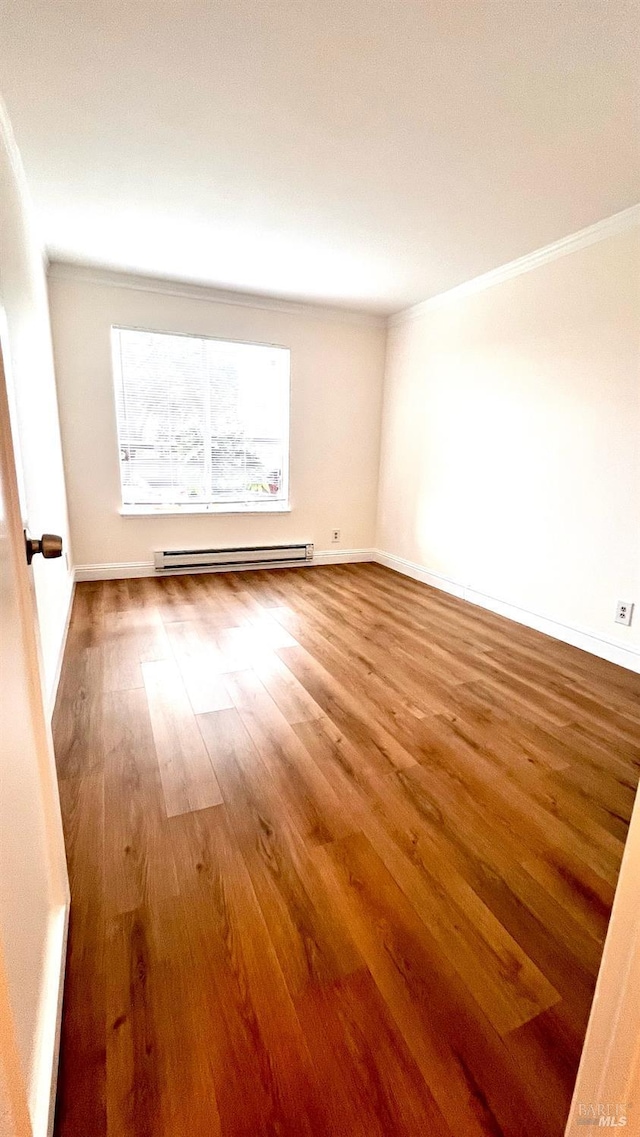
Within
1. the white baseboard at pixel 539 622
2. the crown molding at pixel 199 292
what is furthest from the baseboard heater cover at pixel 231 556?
the crown molding at pixel 199 292

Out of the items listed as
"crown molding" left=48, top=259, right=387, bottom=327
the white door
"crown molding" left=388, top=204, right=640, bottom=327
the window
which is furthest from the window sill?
the white door

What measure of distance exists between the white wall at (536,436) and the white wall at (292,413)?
1.86 ft

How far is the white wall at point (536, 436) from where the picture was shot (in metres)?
2.60

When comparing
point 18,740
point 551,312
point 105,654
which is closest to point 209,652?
point 105,654

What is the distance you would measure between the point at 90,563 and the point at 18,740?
141 inches

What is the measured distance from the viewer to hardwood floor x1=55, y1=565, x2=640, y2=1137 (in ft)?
2.82

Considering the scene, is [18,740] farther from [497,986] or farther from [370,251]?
[370,251]

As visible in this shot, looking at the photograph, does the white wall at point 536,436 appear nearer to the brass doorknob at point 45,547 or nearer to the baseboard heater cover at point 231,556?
the baseboard heater cover at point 231,556

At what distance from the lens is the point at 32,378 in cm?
230

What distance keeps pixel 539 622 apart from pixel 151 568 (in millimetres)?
3215

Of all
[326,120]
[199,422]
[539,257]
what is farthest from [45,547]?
[199,422]

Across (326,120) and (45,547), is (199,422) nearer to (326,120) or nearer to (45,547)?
(326,120)

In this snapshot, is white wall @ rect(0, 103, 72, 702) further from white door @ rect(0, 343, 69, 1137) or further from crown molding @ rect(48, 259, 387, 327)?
white door @ rect(0, 343, 69, 1137)

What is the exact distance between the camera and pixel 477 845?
1.41 meters
